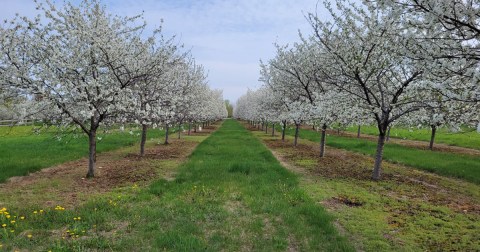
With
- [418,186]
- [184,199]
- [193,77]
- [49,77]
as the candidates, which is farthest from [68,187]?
[193,77]

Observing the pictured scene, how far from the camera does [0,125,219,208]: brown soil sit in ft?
33.2

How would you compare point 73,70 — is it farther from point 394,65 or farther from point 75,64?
point 394,65

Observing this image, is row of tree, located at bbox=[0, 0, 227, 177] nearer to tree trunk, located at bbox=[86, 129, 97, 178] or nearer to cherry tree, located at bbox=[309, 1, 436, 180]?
tree trunk, located at bbox=[86, 129, 97, 178]

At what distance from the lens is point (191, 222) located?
8.11 meters

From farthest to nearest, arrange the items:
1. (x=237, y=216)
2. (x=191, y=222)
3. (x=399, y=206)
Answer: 1. (x=399, y=206)
2. (x=237, y=216)
3. (x=191, y=222)

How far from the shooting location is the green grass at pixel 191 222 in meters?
6.76

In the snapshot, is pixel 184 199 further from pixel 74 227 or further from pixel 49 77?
pixel 49 77

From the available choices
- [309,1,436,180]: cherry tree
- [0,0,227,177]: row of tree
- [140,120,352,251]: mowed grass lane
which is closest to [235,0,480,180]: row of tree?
[309,1,436,180]: cherry tree

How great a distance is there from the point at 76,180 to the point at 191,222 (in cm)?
696

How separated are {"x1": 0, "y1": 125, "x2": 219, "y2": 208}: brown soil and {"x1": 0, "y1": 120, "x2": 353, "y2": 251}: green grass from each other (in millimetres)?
1136

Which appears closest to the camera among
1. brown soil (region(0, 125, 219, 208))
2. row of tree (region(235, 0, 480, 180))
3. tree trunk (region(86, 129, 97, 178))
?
row of tree (region(235, 0, 480, 180))

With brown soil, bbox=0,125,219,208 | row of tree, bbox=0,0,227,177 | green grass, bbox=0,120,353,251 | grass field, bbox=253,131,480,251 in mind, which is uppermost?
row of tree, bbox=0,0,227,177

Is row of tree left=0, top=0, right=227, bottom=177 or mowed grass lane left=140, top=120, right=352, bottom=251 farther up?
row of tree left=0, top=0, right=227, bottom=177

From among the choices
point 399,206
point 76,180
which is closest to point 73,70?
point 76,180
